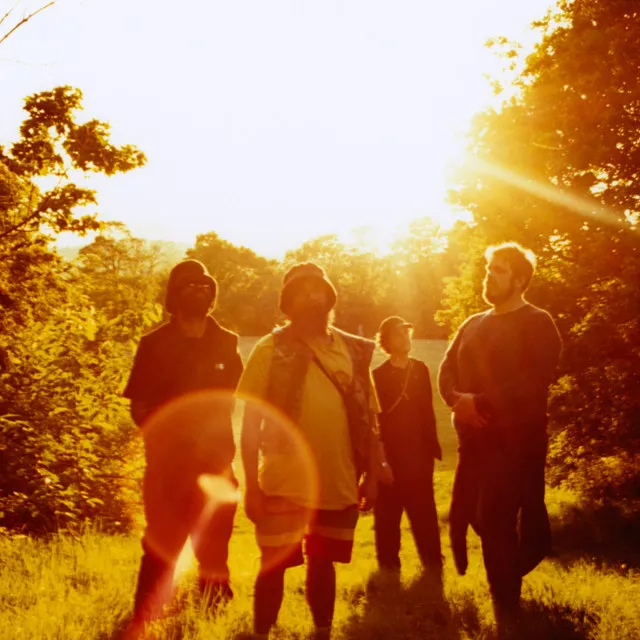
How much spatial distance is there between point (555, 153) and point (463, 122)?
438 centimetres

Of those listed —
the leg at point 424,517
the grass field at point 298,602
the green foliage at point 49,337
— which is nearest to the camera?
the grass field at point 298,602

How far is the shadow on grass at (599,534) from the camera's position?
985 cm

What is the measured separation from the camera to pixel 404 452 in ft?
22.4

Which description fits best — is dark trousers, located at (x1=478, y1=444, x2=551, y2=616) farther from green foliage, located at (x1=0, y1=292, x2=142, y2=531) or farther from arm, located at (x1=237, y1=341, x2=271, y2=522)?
green foliage, located at (x1=0, y1=292, x2=142, y2=531)

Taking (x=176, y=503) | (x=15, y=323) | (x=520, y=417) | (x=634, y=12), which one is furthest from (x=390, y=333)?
(x=634, y=12)

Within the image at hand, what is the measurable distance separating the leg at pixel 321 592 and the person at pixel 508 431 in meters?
1.21

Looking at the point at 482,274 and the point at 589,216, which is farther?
the point at 482,274

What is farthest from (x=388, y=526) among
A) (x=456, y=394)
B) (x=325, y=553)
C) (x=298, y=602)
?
(x=325, y=553)

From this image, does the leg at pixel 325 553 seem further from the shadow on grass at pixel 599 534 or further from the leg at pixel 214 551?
the shadow on grass at pixel 599 534

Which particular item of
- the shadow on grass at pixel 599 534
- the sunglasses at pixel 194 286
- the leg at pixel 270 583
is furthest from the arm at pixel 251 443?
the shadow on grass at pixel 599 534

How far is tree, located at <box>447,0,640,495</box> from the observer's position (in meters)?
11.7

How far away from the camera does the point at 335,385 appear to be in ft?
13.1

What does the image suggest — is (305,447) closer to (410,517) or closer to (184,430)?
(184,430)

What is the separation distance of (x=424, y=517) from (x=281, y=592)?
3029 mm
